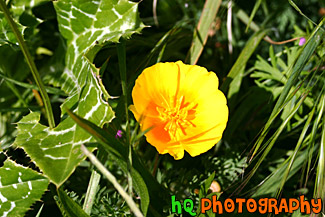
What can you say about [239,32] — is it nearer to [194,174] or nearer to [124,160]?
[194,174]

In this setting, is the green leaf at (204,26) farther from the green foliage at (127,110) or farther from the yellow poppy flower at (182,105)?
the yellow poppy flower at (182,105)

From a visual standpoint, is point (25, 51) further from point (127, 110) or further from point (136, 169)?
point (136, 169)

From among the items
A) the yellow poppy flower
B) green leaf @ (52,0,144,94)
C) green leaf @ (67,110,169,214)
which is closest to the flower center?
the yellow poppy flower

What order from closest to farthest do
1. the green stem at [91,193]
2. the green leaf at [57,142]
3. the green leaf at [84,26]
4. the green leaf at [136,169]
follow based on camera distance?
the green leaf at [136,169]
the green leaf at [57,142]
the green stem at [91,193]
the green leaf at [84,26]

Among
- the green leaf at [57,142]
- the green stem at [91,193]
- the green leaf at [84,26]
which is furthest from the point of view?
the green leaf at [84,26]

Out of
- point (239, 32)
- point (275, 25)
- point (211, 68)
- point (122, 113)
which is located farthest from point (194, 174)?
point (275, 25)

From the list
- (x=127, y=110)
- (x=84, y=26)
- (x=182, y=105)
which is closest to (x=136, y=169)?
(x=127, y=110)

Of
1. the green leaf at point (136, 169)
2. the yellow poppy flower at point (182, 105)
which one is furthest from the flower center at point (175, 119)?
the green leaf at point (136, 169)
